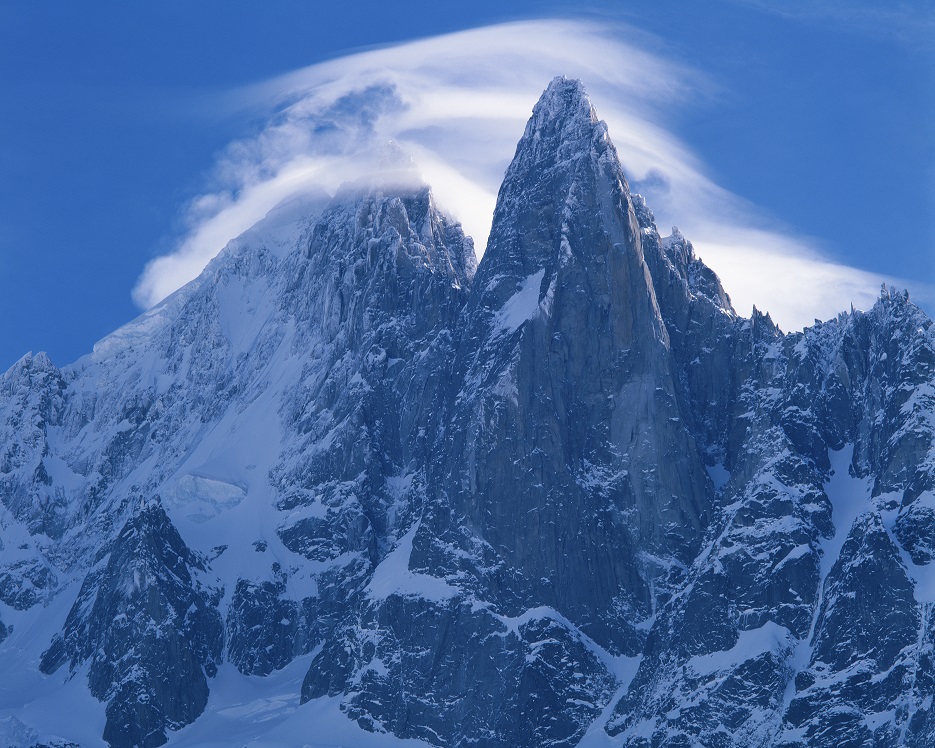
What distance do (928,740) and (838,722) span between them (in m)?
12.2

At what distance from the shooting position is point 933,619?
197 m

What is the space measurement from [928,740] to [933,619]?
13.8 m

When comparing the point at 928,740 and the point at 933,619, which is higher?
the point at 933,619

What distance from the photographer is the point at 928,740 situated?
18912 cm

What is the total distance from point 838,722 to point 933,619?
14.5 m

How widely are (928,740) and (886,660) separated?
11.8 metres

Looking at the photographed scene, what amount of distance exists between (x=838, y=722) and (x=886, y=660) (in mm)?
8094

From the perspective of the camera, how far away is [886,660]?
19888 centimetres

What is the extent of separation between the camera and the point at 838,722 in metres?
199

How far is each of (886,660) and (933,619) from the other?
647cm
